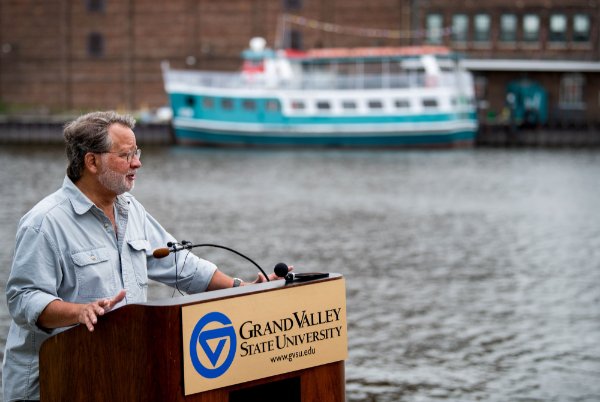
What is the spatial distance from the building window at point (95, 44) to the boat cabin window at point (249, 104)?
470 inches

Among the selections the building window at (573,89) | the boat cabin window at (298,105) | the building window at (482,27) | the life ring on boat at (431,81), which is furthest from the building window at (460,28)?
the boat cabin window at (298,105)

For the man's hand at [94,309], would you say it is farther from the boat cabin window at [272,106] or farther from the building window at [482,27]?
the building window at [482,27]

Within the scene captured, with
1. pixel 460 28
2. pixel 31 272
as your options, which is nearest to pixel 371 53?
pixel 460 28

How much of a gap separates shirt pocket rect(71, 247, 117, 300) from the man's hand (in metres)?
0.28

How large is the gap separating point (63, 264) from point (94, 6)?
63.7 metres

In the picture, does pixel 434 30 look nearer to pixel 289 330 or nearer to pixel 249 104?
pixel 249 104

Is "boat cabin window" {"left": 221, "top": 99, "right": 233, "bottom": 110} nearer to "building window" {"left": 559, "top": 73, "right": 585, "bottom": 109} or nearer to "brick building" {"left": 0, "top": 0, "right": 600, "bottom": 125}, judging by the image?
"brick building" {"left": 0, "top": 0, "right": 600, "bottom": 125}

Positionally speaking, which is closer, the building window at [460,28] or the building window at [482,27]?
the building window at [482,27]

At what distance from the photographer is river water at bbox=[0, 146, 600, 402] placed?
11391 mm

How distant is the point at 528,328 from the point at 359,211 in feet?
50.4

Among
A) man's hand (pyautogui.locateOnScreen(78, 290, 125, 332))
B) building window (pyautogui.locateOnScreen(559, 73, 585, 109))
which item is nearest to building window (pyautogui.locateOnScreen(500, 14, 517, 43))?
building window (pyautogui.locateOnScreen(559, 73, 585, 109))

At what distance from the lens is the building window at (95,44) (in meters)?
66.4

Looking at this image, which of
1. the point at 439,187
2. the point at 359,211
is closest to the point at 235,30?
the point at 439,187

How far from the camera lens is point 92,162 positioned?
4879 mm
